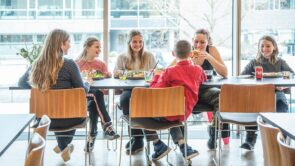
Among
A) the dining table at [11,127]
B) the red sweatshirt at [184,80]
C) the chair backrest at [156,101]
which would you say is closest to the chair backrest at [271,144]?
the dining table at [11,127]

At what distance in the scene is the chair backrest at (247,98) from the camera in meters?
3.38

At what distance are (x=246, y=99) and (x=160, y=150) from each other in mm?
897

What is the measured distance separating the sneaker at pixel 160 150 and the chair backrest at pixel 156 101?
1.67ft

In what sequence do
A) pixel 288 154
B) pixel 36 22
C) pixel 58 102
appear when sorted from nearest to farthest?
pixel 288 154, pixel 58 102, pixel 36 22

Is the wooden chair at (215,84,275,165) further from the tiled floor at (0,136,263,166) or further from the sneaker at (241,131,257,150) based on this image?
the sneaker at (241,131,257,150)

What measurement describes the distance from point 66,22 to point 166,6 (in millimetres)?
1213

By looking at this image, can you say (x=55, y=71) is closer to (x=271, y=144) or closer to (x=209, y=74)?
(x=209, y=74)

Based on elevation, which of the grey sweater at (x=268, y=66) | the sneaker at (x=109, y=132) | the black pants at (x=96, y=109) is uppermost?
the grey sweater at (x=268, y=66)

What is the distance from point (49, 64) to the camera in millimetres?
3432

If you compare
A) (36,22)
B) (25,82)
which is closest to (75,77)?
(25,82)

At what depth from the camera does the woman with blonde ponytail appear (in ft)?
11.1

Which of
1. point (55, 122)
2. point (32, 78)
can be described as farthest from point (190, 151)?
point (32, 78)

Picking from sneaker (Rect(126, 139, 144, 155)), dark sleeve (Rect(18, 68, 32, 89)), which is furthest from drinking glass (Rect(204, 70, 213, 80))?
dark sleeve (Rect(18, 68, 32, 89))

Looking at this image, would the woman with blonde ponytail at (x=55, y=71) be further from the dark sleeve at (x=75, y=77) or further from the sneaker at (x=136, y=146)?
the sneaker at (x=136, y=146)
